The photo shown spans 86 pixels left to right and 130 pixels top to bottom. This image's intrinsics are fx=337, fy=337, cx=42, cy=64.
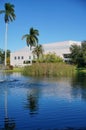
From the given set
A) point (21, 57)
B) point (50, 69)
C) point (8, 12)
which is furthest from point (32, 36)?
point (21, 57)

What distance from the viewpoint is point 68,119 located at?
13242mm

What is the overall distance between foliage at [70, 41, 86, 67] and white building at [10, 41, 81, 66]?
9.10 m

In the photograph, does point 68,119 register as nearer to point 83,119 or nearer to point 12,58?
point 83,119

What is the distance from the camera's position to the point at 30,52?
130 meters

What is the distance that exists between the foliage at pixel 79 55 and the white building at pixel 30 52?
9.10 m

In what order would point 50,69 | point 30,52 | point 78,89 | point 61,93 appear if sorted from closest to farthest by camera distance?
point 61,93 → point 78,89 → point 50,69 → point 30,52

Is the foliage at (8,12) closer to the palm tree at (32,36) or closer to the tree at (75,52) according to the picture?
the palm tree at (32,36)

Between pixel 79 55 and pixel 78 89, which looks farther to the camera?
pixel 79 55

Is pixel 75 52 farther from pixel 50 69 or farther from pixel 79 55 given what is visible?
pixel 50 69

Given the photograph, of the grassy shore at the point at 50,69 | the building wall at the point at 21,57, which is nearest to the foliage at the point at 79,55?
the building wall at the point at 21,57

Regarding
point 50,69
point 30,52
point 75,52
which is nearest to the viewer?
point 50,69

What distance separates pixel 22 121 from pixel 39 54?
100638 millimetres

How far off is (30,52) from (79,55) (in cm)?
3366

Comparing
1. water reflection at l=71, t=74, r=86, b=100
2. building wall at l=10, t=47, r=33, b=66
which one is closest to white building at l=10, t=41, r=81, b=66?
building wall at l=10, t=47, r=33, b=66
